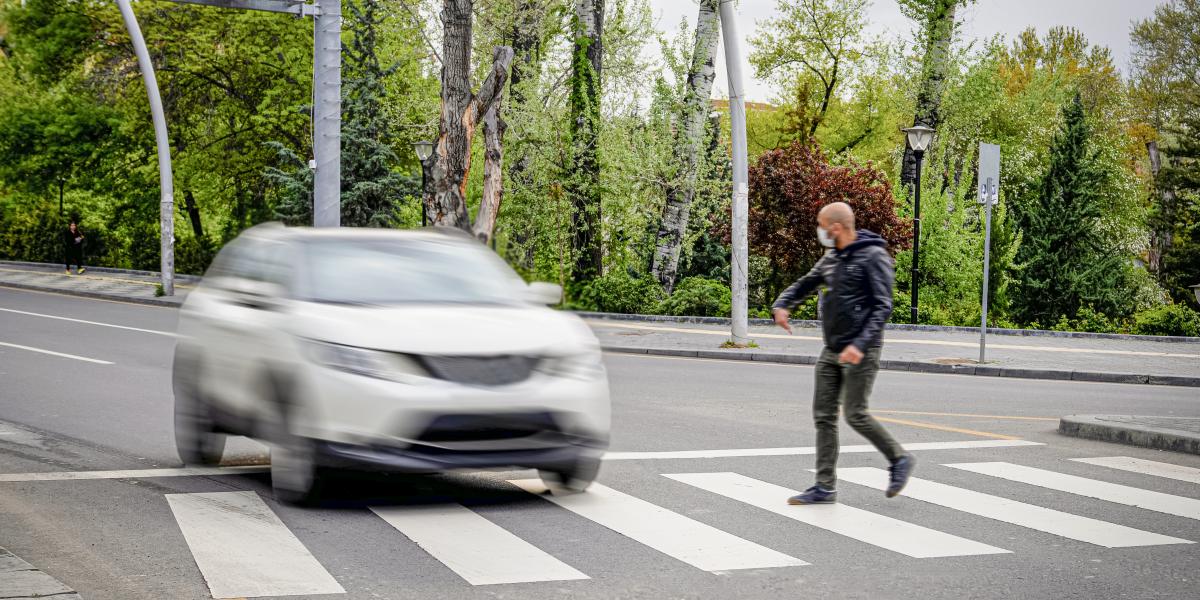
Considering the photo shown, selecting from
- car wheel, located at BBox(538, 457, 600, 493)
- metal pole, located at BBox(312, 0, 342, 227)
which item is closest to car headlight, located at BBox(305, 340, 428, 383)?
car wheel, located at BBox(538, 457, 600, 493)

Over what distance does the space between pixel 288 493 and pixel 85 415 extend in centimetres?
480

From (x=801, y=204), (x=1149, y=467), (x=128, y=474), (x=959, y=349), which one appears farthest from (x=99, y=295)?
(x=1149, y=467)

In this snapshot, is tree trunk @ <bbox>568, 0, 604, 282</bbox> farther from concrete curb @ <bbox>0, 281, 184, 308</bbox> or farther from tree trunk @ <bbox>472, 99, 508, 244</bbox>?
concrete curb @ <bbox>0, 281, 184, 308</bbox>

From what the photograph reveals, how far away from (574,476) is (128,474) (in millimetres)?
3109

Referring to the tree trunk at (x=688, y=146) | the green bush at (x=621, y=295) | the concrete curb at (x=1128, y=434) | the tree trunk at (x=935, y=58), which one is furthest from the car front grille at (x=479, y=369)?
the tree trunk at (x=935, y=58)

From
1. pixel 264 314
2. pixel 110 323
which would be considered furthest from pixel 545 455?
pixel 110 323

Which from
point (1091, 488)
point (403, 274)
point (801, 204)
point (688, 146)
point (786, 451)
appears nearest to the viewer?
point (403, 274)

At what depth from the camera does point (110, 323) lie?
2309 cm

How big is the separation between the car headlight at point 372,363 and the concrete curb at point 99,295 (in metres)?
23.9

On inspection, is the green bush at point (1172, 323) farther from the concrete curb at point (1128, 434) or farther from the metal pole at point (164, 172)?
the metal pole at point (164, 172)

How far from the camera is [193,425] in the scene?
862cm

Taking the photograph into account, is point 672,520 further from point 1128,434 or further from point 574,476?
point 1128,434

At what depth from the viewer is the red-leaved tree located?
1096 inches

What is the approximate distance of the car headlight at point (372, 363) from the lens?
684 centimetres
